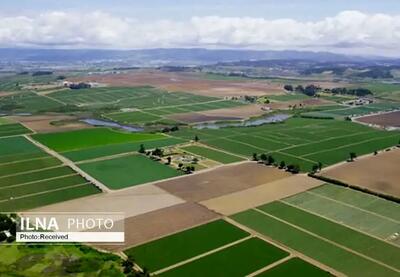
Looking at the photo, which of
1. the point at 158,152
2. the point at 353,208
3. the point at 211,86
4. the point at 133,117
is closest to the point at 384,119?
the point at 133,117

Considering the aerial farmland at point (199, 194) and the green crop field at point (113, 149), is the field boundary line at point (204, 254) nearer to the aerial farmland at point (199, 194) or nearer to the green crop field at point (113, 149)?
the aerial farmland at point (199, 194)

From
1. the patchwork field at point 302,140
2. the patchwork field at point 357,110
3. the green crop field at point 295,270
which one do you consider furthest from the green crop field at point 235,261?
the patchwork field at point 357,110

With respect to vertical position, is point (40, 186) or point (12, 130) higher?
point (12, 130)

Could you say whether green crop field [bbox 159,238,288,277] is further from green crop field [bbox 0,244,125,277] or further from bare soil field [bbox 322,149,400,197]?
bare soil field [bbox 322,149,400,197]

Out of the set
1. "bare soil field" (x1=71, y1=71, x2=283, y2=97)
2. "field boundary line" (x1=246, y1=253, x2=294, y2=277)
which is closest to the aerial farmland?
"field boundary line" (x1=246, y1=253, x2=294, y2=277)

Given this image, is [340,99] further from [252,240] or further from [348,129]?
[252,240]

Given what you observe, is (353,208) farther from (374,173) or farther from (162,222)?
(162,222)
